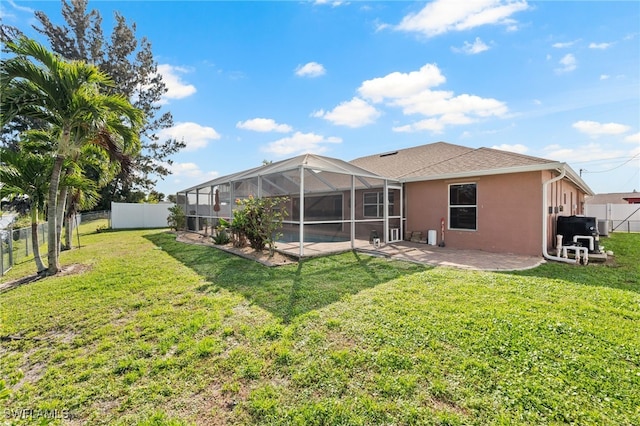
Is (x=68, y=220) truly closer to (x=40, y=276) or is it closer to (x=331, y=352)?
(x=40, y=276)

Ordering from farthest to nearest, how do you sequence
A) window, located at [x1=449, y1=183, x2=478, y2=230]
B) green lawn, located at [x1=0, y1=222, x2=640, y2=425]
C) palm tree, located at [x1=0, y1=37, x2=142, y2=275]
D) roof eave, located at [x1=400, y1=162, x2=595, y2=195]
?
window, located at [x1=449, y1=183, x2=478, y2=230]
roof eave, located at [x1=400, y1=162, x2=595, y2=195]
palm tree, located at [x1=0, y1=37, x2=142, y2=275]
green lawn, located at [x1=0, y1=222, x2=640, y2=425]

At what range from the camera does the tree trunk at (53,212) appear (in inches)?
270

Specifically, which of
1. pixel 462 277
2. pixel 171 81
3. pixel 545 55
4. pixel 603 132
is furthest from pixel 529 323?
pixel 171 81

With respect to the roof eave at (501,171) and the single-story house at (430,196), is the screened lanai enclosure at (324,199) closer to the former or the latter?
the single-story house at (430,196)

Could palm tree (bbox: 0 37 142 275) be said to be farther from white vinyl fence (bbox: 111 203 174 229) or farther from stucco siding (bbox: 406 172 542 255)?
white vinyl fence (bbox: 111 203 174 229)

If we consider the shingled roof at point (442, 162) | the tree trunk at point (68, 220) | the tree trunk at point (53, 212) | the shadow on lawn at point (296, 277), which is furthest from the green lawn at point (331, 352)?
the tree trunk at point (68, 220)

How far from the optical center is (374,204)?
39.7 ft

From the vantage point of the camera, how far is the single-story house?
8211mm

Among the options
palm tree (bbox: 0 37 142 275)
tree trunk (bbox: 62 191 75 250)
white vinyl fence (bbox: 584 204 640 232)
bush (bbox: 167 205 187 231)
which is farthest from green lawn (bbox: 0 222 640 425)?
white vinyl fence (bbox: 584 204 640 232)

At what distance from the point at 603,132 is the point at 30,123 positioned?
42.9 meters

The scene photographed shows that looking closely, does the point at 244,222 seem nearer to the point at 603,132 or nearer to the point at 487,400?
the point at 487,400

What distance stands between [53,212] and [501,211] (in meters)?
12.3

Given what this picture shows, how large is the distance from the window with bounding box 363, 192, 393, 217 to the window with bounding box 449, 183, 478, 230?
7.50ft

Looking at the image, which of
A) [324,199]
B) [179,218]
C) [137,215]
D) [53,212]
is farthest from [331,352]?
[137,215]
